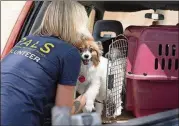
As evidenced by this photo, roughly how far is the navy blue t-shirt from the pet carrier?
47 cm

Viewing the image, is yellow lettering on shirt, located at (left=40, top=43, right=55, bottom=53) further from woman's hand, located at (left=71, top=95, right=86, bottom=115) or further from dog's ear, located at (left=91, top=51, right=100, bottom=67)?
dog's ear, located at (left=91, top=51, right=100, bottom=67)

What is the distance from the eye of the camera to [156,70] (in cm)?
185

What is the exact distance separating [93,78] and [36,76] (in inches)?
23.8

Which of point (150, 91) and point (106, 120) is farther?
point (106, 120)

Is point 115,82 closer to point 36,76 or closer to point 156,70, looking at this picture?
point 156,70

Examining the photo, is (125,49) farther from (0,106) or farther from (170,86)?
(0,106)

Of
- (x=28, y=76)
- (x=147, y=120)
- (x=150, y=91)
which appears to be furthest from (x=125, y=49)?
(x=147, y=120)

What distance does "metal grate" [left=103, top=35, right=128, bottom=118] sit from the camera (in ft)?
6.79

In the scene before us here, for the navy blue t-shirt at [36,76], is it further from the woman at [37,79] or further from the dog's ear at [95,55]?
the dog's ear at [95,55]

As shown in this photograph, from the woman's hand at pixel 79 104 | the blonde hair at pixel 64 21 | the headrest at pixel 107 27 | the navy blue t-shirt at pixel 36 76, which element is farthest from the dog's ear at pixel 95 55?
the headrest at pixel 107 27

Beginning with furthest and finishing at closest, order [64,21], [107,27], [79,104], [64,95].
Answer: [107,27] → [79,104] → [64,21] → [64,95]

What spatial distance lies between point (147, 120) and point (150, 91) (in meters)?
0.83

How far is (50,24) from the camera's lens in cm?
163

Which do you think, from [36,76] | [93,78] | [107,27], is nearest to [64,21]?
[36,76]
